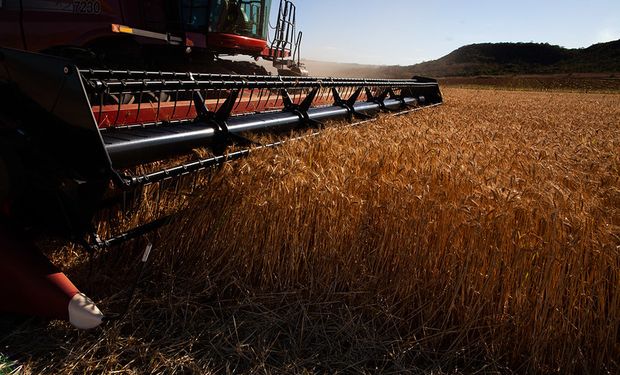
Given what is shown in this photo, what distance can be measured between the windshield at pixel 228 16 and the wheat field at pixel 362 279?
373 centimetres

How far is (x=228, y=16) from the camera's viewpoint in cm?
573

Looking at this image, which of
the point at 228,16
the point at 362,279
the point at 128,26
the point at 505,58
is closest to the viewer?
the point at 362,279

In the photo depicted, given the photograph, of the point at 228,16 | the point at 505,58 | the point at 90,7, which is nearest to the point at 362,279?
the point at 90,7

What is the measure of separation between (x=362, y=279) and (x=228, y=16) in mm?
4804

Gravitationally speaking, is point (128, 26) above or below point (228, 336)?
above

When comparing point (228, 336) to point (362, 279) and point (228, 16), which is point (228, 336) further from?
point (228, 16)

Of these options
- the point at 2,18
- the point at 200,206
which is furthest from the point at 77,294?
the point at 2,18

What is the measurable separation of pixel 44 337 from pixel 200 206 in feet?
2.94

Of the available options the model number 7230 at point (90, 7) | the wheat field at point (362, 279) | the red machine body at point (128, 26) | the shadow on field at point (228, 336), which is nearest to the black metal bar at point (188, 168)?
the wheat field at point (362, 279)

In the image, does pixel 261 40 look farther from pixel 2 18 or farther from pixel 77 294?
pixel 77 294

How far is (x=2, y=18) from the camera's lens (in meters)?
4.90

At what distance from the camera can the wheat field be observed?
171cm

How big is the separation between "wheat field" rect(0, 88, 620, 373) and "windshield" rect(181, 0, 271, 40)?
12.2 feet

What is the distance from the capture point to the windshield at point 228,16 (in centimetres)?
536
